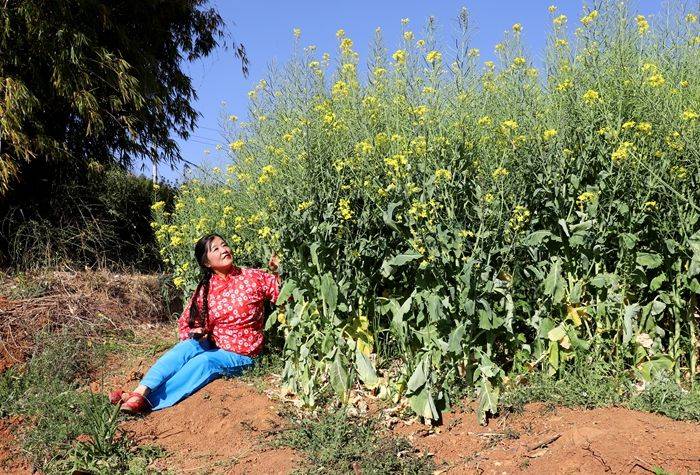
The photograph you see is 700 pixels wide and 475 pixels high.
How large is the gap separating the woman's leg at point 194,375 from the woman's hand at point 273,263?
675mm

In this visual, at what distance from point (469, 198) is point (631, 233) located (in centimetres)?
88

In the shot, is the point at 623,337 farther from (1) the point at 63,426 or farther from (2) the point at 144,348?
(2) the point at 144,348

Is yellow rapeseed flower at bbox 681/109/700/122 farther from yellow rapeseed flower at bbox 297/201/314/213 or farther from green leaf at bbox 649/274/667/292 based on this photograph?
yellow rapeseed flower at bbox 297/201/314/213

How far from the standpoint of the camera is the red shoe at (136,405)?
4398mm

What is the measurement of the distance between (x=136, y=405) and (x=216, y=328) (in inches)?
32.3

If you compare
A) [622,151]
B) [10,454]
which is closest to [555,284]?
[622,151]

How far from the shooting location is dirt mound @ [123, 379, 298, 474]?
3.68 m

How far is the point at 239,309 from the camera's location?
486cm

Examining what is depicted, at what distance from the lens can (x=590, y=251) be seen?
12.0ft

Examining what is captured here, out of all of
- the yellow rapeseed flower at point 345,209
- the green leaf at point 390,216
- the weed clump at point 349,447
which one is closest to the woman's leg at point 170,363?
the weed clump at point 349,447

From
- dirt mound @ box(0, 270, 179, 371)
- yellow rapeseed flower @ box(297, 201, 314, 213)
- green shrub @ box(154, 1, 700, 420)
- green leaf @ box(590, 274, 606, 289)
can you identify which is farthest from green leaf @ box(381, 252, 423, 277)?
dirt mound @ box(0, 270, 179, 371)

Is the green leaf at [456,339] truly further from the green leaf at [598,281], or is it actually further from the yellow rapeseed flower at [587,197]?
the yellow rapeseed flower at [587,197]

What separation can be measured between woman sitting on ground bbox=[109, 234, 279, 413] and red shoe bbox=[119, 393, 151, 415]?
0.08m

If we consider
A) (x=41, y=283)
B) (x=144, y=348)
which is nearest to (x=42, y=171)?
(x=41, y=283)
